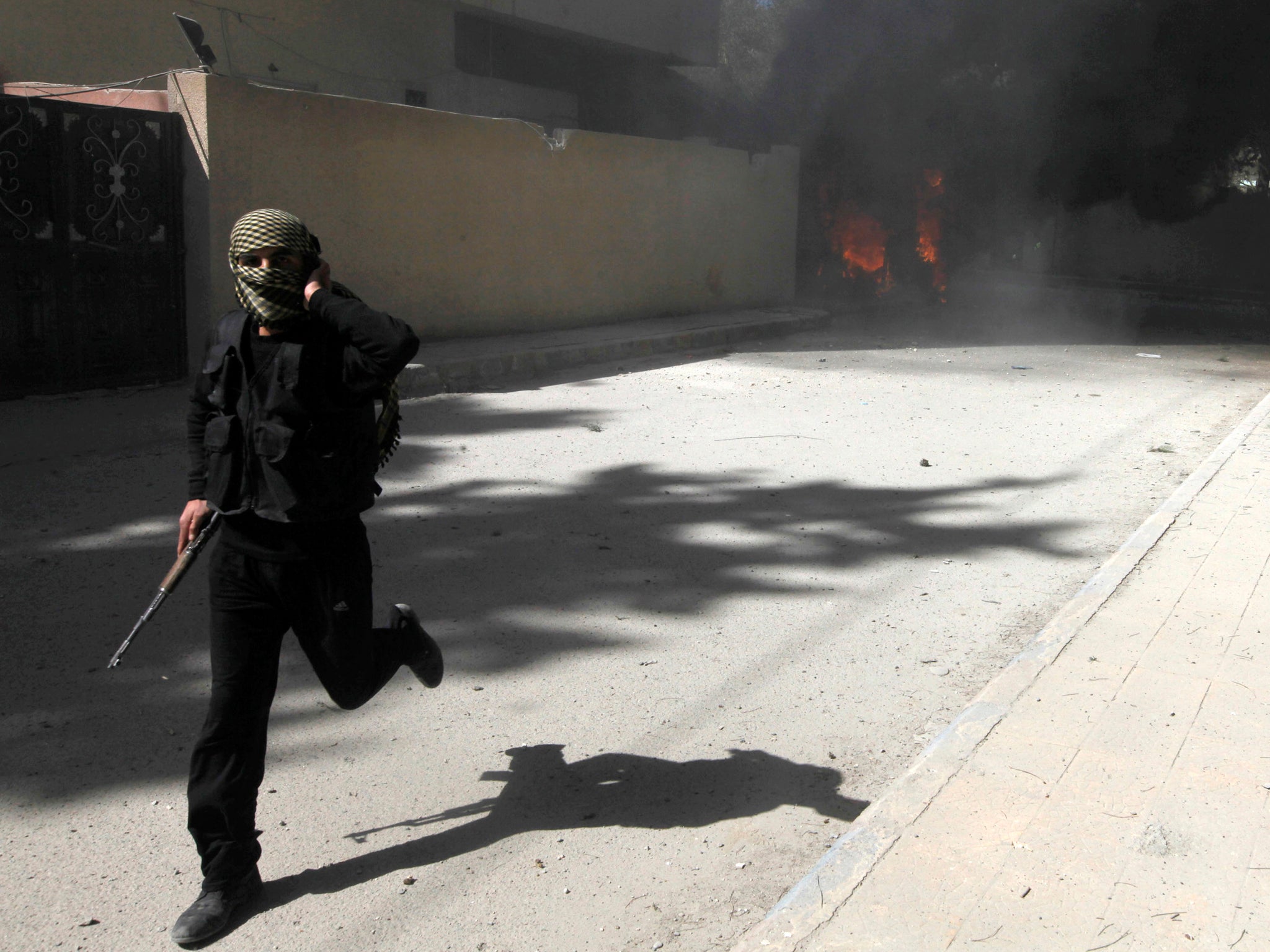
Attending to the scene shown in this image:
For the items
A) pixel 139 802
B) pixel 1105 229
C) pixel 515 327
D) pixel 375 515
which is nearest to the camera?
pixel 139 802

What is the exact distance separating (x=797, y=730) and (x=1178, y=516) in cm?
321

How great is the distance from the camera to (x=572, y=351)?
1058cm

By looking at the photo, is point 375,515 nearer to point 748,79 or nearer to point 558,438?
point 558,438

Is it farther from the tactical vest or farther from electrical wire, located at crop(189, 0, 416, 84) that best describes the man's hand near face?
electrical wire, located at crop(189, 0, 416, 84)

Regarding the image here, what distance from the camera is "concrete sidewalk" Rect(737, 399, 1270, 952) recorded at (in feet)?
7.57

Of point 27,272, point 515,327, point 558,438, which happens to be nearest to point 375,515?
point 558,438

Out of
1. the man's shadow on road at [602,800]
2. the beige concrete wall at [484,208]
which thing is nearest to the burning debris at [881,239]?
the beige concrete wall at [484,208]

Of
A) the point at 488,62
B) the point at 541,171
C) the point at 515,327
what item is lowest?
the point at 515,327

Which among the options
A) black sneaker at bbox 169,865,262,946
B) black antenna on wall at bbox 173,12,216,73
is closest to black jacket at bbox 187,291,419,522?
black sneaker at bbox 169,865,262,946

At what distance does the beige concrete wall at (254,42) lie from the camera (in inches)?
376

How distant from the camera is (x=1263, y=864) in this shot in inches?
100

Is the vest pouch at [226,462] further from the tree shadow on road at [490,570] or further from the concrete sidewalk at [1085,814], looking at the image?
the concrete sidewalk at [1085,814]

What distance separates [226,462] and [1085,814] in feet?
7.39

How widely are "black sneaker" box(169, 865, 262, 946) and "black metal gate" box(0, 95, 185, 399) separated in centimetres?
626
